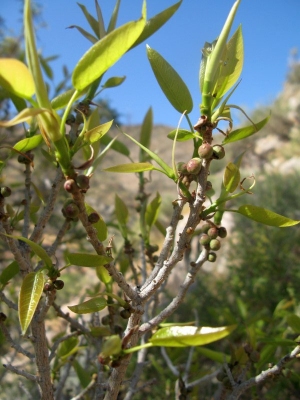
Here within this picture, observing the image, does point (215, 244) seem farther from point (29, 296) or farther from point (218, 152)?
point (29, 296)

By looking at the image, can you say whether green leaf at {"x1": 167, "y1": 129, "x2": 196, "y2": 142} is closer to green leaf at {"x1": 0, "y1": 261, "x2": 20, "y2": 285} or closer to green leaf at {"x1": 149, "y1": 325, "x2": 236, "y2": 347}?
green leaf at {"x1": 149, "y1": 325, "x2": 236, "y2": 347}

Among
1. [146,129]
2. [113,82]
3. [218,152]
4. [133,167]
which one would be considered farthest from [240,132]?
[146,129]

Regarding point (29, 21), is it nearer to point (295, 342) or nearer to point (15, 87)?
point (15, 87)

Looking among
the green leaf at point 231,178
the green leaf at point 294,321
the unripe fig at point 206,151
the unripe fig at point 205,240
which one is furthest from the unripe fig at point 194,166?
Answer: the green leaf at point 294,321

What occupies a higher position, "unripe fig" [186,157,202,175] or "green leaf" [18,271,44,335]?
"unripe fig" [186,157,202,175]

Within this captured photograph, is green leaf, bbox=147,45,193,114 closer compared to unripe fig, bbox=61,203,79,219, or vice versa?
unripe fig, bbox=61,203,79,219

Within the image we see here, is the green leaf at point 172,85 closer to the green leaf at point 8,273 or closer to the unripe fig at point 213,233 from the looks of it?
the unripe fig at point 213,233

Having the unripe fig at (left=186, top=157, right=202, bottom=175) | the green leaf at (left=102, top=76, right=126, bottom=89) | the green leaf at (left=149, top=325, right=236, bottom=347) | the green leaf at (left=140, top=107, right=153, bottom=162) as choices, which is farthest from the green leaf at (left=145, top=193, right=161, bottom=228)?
the green leaf at (left=149, top=325, right=236, bottom=347)
